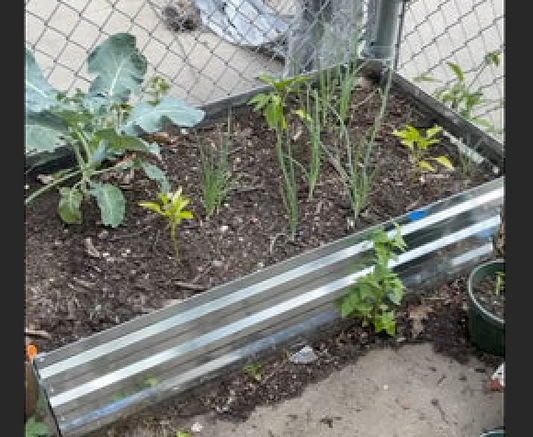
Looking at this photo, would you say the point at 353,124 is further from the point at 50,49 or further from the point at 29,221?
the point at 50,49

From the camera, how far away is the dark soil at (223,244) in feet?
7.27

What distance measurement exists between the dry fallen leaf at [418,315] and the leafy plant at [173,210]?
770 mm

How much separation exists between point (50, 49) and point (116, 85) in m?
1.44

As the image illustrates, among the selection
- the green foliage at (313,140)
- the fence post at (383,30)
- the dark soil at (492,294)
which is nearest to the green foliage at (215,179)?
the green foliage at (313,140)

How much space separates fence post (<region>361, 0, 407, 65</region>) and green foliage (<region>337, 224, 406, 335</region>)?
0.86 m

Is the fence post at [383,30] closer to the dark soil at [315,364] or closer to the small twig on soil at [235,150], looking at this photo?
the small twig on soil at [235,150]

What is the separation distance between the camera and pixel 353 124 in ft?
9.33

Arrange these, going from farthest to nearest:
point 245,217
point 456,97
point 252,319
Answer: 1. point 456,97
2. point 245,217
3. point 252,319

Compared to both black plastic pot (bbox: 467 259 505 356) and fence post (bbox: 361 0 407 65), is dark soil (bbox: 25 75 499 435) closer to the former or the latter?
black plastic pot (bbox: 467 259 505 356)

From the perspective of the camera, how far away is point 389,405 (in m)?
2.33

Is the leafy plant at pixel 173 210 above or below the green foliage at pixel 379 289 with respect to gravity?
above

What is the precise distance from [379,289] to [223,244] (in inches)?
18.5

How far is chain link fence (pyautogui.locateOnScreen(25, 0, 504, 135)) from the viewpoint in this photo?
3.37 m

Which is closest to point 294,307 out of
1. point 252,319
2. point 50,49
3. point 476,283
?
point 252,319
